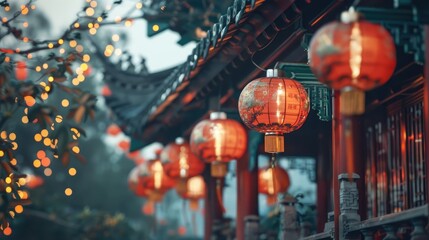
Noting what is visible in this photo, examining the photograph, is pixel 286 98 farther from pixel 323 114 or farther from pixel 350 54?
pixel 350 54

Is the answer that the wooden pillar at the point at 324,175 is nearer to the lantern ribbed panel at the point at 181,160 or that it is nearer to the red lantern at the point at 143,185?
the lantern ribbed panel at the point at 181,160

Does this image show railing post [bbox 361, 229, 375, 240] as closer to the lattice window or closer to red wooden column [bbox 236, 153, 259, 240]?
the lattice window

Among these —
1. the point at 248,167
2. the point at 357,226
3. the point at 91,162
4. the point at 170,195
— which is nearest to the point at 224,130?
the point at 248,167

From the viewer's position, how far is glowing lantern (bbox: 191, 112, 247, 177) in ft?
39.3

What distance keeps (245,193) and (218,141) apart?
1.59m

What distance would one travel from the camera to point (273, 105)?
379 inches

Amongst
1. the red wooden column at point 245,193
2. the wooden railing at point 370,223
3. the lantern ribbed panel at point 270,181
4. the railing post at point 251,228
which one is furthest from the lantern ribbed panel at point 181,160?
the wooden railing at point 370,223

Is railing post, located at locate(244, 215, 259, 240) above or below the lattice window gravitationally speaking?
below

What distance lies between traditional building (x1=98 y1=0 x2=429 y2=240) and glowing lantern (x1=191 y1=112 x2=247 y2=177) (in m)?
0.47

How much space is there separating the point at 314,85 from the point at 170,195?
28815mm

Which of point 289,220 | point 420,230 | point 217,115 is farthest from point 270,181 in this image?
point 420,230

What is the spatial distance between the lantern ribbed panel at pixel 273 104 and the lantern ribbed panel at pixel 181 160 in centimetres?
540

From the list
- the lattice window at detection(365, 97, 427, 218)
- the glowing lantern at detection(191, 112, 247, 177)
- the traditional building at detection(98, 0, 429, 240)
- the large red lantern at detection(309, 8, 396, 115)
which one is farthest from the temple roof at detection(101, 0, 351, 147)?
the large red lantern at detection(309, 8, 396, 115)

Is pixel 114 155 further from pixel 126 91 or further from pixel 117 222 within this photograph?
pixel 126 91
